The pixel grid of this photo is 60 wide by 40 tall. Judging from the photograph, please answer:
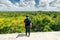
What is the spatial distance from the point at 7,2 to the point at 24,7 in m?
1.34

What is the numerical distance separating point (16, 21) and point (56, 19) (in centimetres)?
331

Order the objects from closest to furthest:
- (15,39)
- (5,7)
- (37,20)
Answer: (15,39), (5,7), (37,20)

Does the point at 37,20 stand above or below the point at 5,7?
below

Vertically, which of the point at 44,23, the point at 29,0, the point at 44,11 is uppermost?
the point at 29,0

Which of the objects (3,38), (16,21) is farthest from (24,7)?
(3,38)

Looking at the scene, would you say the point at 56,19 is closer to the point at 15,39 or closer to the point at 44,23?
the point at 44,23

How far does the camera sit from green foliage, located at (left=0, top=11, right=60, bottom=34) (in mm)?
13992

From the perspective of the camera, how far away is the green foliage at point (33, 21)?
14.0m

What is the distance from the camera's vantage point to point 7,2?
46.4ft

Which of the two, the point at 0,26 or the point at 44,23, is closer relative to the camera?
the point at 0,26

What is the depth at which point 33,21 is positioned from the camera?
14562 millimetres

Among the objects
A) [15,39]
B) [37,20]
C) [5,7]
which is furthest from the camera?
Answer: [37,20]

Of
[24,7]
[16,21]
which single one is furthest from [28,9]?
[16,21]

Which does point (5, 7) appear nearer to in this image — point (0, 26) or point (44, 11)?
point (0, 26)
